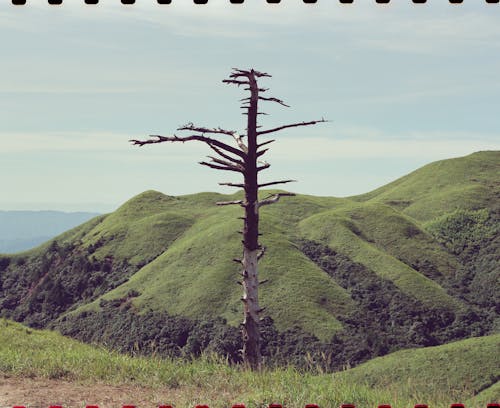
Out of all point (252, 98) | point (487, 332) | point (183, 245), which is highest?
point (252, 98)

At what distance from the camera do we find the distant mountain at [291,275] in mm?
92438

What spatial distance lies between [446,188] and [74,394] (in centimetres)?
15053

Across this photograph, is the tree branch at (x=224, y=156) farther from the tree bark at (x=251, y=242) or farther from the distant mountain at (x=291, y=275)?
the distant mountain at (x=291, y=275)

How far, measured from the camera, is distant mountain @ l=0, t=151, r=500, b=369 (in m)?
92.4

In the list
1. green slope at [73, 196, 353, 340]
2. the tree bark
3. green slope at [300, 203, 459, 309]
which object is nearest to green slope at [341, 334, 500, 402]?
green slope at [73, 196, 353, 340]

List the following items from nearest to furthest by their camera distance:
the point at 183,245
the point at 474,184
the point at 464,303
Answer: the point at 464,303
the point at 183,245
the point at 474,184

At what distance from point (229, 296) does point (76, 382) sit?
85.4 m

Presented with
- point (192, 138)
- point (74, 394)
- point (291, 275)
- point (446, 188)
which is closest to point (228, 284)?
point (291, 275)

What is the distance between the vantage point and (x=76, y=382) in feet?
46.4

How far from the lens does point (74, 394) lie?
13.1m

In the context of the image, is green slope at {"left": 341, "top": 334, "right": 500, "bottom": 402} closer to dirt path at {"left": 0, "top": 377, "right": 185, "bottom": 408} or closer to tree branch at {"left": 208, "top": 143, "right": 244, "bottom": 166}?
tree branch at {"left": 208, "top": 143, "right": 244, "bottom": 166}

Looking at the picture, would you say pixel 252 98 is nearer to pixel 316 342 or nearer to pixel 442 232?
pixel 316 342

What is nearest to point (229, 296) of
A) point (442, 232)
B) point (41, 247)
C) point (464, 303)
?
point (464, 303)

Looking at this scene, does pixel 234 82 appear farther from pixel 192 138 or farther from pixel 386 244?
pixel 386 244
